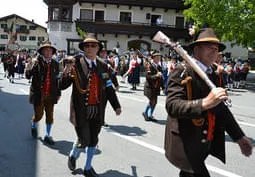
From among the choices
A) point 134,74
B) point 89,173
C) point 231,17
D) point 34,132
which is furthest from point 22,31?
point 89,173

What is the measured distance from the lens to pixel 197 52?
296cm

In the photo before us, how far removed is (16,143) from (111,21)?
3045 cm

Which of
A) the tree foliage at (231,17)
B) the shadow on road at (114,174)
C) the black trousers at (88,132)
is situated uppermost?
the tree foliage at (231,17)

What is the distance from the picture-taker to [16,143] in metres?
6.34

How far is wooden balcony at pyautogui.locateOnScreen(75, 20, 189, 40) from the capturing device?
34594 mm

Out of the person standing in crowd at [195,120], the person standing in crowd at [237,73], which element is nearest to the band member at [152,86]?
the person standing in crowd at [195,120]

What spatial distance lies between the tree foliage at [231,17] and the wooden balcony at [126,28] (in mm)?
12671

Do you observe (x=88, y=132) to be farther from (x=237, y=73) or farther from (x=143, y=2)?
(x=143, y=2)

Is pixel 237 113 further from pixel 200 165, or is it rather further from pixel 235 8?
pixel 235 8

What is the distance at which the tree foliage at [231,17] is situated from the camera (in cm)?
2077

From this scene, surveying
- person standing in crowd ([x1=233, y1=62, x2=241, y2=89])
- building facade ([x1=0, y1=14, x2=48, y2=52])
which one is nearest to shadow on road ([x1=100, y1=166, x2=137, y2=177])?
person standing in crowd ([x1=233, y1=62, x2=241, y2=89])

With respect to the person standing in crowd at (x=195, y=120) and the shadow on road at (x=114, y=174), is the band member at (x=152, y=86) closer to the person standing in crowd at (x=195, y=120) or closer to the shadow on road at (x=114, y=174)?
the shadow on road at (x=114, y=174)

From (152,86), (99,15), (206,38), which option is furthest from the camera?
(99,15)

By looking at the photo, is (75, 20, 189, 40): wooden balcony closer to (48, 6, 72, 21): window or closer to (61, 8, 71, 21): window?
(61, 8, 71, 21): window
